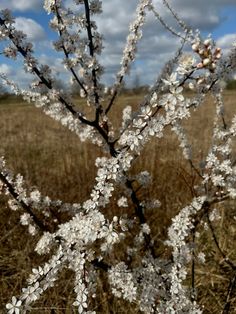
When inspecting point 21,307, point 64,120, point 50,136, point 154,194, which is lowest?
point 21,307

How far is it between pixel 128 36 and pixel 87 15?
286 millimetres

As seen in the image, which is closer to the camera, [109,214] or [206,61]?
[206,61]

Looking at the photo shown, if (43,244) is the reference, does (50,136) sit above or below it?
above

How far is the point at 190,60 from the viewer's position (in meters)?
1.52

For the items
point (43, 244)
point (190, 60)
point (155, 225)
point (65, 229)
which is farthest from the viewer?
point (155, 225)

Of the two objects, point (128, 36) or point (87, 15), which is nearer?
point (87, 15)

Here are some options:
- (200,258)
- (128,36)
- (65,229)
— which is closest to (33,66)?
(128,36)

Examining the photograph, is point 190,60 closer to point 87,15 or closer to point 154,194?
point 87,15

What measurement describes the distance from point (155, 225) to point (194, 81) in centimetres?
391

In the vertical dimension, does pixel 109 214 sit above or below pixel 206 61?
above

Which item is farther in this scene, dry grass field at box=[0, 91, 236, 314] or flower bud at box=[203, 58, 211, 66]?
dry grass field at box=[0, 91, 236, 314]

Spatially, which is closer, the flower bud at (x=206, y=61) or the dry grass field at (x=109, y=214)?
the flower bud at (x=206, y=61)

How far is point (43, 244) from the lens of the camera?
2105 millimetres

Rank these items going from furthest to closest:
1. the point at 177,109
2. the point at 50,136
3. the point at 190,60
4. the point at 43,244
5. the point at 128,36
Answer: the point at 50,136
the point at 128,36
the point at 43,244
the point at 177,109
the point at 190,60
